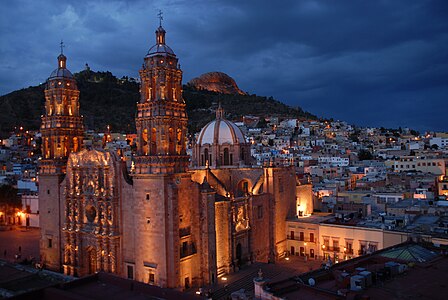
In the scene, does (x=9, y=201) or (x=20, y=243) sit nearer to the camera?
(x=20, y=243)

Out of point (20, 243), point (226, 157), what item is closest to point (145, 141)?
point (226, 157)

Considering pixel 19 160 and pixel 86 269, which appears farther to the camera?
pixel 19 160

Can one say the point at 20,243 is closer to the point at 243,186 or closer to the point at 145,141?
the point at 145,141

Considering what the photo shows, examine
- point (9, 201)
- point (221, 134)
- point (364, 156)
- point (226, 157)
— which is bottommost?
point (9, 201)

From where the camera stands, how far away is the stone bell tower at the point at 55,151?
39375 mm

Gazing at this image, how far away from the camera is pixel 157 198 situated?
31.4 m

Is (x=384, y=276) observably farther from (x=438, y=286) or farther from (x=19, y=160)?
(x=19, y=160)

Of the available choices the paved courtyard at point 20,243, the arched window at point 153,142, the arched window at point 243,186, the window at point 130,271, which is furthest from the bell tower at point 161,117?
the paved courtyard at point 20,243

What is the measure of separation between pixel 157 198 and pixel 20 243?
25.1 meters

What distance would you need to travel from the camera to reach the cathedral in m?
31.7

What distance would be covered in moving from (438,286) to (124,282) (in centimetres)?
1660

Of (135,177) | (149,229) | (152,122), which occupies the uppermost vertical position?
(152,122)

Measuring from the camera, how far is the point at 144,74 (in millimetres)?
33000

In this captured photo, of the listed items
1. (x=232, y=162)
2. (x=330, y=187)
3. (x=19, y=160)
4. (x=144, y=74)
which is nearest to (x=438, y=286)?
(x=144, y=74)
